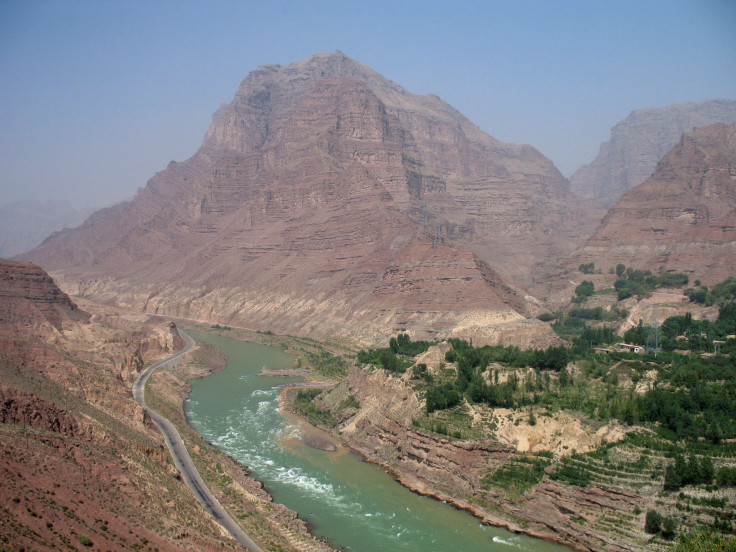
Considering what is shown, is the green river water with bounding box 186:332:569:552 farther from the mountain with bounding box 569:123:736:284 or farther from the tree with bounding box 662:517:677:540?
the mountain with bounding box 569:123:736:284

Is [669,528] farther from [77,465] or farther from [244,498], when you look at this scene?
[77,465]

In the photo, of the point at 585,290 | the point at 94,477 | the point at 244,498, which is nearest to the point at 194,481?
the point at 244,498

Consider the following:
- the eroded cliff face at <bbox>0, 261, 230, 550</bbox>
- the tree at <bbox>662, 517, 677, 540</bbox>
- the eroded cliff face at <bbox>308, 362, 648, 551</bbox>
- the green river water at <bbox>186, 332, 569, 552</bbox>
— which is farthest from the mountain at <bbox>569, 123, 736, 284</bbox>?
the eroded cliff face at <bbox>0, 261, 230, 550</bbox>

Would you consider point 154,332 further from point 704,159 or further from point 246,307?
point 704,159

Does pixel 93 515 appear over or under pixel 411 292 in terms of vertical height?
under

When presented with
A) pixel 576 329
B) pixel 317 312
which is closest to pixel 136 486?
pixel 576 329
